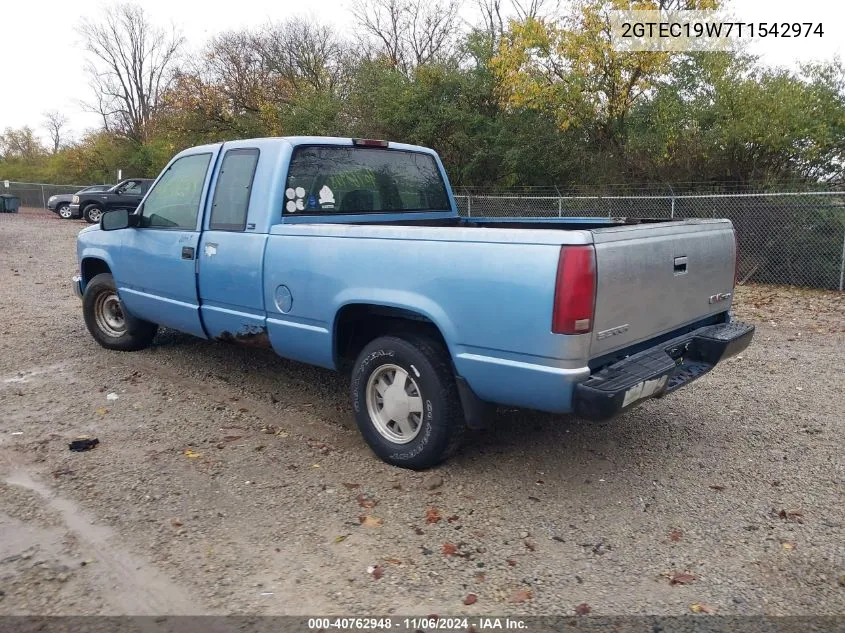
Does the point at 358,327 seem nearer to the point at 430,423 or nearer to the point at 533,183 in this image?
the point at 430,423

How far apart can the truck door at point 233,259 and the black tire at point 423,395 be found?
3.22 ft

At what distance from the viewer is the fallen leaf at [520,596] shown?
2.81 meters

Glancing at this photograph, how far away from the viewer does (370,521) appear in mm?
3449

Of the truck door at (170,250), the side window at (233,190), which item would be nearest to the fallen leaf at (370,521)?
the side window at (233,190)

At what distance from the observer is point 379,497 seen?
3711 millimetres

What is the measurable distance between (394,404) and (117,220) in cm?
310

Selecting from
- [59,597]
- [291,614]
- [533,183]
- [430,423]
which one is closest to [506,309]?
[430,423]

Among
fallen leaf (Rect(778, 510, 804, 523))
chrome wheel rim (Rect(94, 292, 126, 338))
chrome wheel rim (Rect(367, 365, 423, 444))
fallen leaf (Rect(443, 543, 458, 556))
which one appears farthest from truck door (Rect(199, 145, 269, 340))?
fallen leaf (Rect(778, 510, 804, 523))

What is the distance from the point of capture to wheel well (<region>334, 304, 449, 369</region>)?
3887 millimetres

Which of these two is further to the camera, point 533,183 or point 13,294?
point 533,183

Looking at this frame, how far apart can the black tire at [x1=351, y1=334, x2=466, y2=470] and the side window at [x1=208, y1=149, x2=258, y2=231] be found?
4.81ft

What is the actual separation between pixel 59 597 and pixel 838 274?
11.8 m

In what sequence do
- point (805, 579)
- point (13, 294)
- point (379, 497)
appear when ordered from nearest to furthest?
1. point (805, 579)
2. point (379, 497)
3. point (13, 294)

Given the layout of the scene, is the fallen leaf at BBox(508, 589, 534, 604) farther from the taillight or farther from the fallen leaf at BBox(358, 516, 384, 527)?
the taillight
